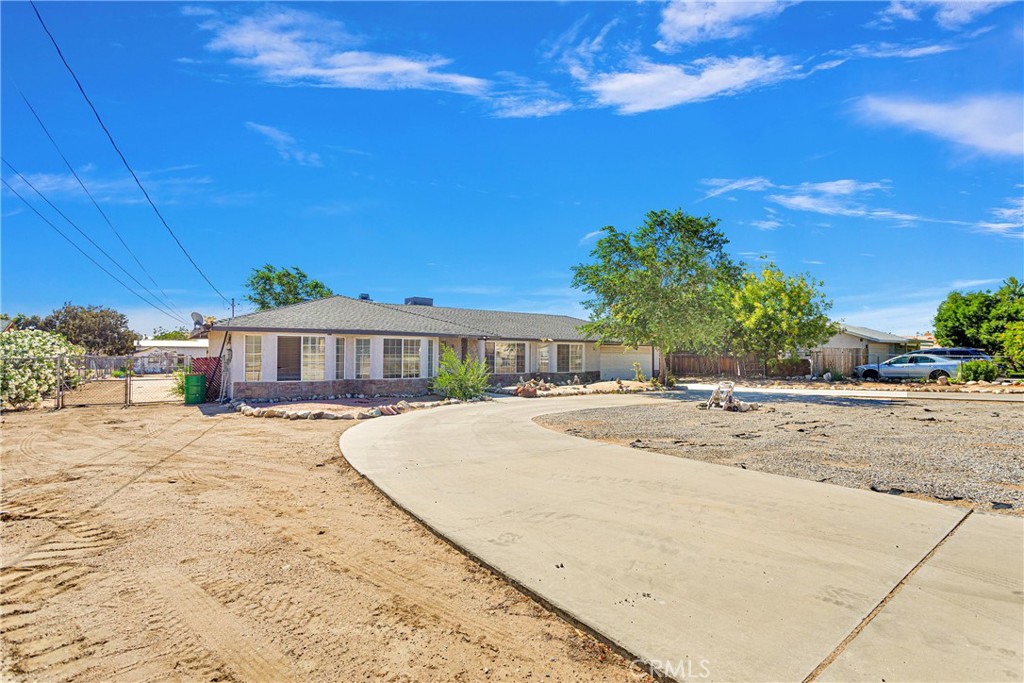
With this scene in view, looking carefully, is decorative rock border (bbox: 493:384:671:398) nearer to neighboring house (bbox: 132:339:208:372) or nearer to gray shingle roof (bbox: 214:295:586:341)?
gray shingle roof (bbox: 214:295:586:341)

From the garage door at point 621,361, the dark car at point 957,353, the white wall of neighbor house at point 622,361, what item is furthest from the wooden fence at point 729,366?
the dark car at point 957,353

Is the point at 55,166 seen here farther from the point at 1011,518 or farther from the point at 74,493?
the point at 1011,518

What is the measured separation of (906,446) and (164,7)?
1603cm

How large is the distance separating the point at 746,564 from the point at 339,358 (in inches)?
697

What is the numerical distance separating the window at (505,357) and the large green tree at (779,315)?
536 inches

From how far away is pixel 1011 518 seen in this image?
4.92 meters

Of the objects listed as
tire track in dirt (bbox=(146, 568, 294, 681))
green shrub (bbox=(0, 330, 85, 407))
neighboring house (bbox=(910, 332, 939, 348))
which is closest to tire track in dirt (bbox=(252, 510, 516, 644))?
tire track in dirt (bbox=(146, 568, 294, 681))

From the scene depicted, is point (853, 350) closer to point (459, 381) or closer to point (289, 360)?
point (459, 381)

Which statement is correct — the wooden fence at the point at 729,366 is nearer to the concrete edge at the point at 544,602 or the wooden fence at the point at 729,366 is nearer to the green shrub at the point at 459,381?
the green shrub at the point at 459,381

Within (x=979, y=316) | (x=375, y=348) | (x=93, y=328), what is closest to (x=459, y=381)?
(x=375, y=348)

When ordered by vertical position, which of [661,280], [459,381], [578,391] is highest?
[661,280]

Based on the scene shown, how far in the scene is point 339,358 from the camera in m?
19.4

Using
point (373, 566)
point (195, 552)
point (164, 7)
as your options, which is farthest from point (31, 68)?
point (373, 566)

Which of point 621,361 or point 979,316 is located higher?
point 979,316
